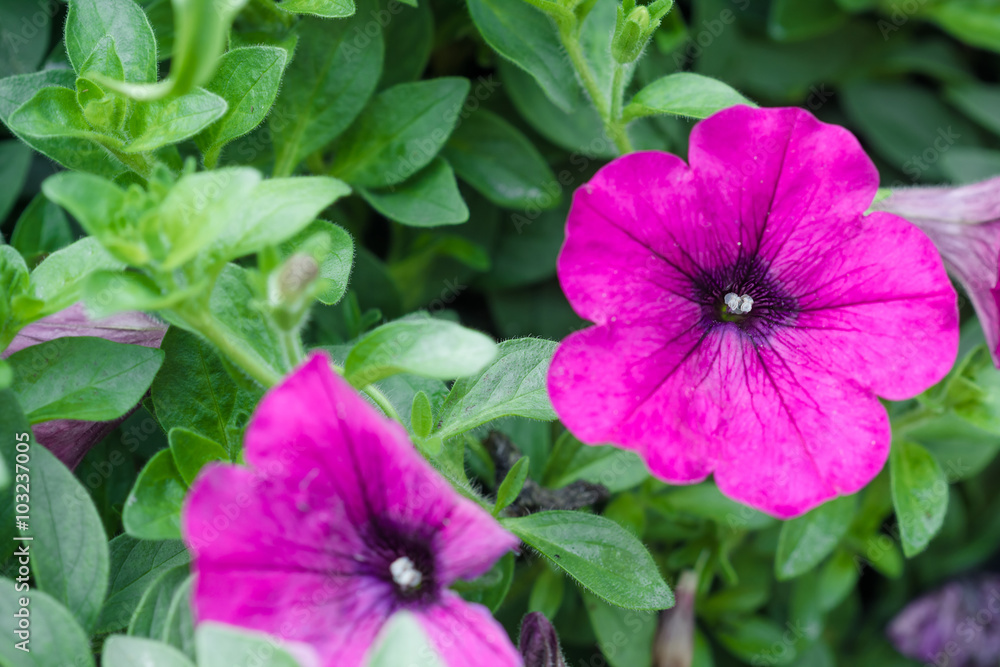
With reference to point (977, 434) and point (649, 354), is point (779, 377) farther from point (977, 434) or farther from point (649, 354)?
point (977, 434)

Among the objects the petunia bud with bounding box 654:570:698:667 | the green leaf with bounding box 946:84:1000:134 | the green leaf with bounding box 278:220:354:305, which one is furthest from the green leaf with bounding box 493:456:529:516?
the green leaf with bounding box 946:84:1000:134

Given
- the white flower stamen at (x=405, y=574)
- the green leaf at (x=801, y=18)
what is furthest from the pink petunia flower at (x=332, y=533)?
the green leaf at (x=801, y=18)

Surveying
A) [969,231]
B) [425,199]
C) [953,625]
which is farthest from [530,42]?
[953,625]

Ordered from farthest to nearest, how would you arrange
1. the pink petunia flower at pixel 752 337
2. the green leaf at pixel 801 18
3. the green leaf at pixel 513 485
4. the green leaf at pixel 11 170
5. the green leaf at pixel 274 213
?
the green leaf at pixel 801 18
the green leaf at pixel 11 170
the green leaf at pixel 513 485
the pink petunia flower at pixel 752 337
the green leaf at pixel 274 213

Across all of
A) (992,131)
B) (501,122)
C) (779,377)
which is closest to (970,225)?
(779,377)

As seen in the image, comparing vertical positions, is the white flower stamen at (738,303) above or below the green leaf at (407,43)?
below

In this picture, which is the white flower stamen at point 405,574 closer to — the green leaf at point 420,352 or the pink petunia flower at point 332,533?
the pink petunia flower at point 332,533

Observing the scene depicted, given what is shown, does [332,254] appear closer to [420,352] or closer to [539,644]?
[420,352]
